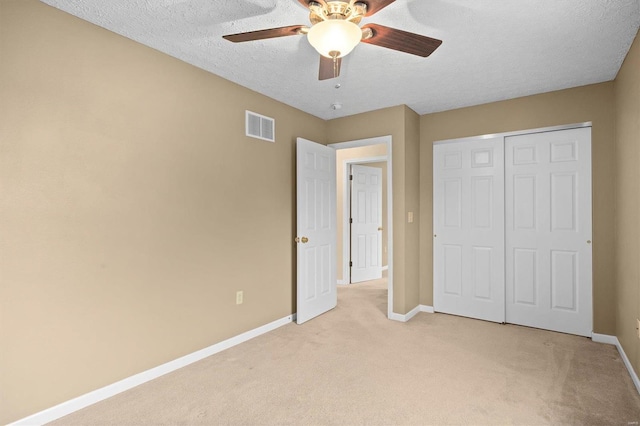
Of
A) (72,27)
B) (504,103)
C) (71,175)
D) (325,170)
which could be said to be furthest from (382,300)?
(72,27)

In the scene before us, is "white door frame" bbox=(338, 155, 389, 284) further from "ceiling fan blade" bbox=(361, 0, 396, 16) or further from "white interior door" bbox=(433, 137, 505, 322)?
"ceiling fan blade" bbox=(361, 0, 396, 16)

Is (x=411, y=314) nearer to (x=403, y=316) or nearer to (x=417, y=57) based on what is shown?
(x=403, y=316)

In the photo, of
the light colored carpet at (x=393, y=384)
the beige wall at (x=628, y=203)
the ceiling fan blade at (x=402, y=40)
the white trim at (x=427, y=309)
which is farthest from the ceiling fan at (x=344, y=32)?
the white trim at (x=427, y=309)

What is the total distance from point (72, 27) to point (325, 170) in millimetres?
2677

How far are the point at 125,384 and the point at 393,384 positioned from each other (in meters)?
1.89

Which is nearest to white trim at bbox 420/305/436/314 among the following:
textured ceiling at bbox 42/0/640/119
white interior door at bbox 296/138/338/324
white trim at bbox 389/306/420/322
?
white trim at bbox 389/306/420/322

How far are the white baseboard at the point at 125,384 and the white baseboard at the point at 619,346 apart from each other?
300 cm

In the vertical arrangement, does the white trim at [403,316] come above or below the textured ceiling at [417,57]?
below

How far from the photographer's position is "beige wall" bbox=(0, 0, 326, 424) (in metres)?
1.90

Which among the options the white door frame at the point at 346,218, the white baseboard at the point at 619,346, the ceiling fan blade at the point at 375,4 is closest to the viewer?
the ceiling fan blade at the point at 375,4

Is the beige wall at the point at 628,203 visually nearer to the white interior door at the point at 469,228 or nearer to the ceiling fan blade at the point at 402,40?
the white interior door at the point at 469,228

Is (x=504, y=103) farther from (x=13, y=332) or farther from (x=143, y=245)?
(x=13, y=332)

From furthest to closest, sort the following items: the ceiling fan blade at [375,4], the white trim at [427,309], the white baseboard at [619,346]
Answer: the white trim at [427,309], the white baseboard at [619,346], the ceiling fan blade at [375,4]

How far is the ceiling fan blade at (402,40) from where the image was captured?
5.65 ft
